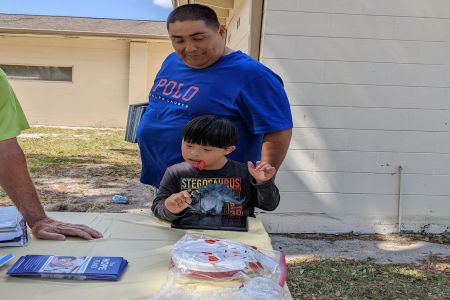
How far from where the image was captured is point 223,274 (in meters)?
1.19

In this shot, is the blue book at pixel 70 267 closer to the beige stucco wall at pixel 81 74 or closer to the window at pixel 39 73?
the beige stucco wall at pixel 81 74

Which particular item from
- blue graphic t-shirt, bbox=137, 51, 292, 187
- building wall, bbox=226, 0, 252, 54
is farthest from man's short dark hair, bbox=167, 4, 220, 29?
building wall, bbox=226, 0, 252, 54

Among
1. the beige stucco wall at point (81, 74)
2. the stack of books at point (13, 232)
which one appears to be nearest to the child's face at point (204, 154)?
the stack of books at point (13, 232)

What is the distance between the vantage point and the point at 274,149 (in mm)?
1972

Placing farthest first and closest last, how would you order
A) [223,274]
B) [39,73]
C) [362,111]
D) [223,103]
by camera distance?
[39,73], [362,111], [223,103], [223,274]

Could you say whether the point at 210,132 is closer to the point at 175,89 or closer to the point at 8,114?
the point at 175,89

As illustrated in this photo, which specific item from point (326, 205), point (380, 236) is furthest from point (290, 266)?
point (380, 236)

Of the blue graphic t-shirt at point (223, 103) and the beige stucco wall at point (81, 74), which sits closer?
the blue graphic t-shirt at point (223, 103)

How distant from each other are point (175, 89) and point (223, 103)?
241 millimetres

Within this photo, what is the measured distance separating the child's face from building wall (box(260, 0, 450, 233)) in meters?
2.62

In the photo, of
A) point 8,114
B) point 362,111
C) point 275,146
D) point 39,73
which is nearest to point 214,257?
point 275,146

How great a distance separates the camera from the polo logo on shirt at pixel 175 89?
75.7 inches

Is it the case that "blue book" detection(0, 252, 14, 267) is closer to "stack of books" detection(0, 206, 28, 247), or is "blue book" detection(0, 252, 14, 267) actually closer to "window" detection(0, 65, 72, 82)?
"stack of books" detection(0, 206, 28, 247)

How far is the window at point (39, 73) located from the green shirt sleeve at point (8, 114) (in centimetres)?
1287
